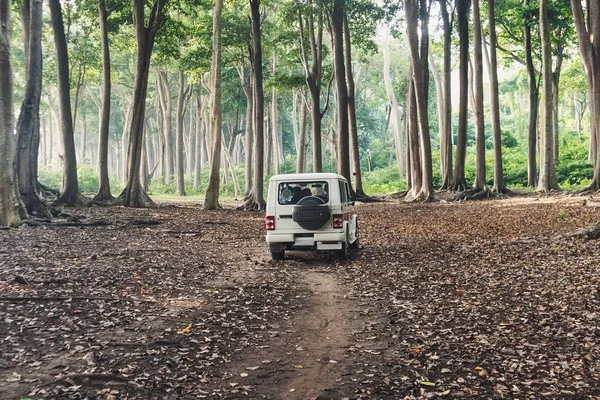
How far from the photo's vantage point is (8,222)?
13617 millimetres

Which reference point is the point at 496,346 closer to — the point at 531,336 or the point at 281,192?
the point at 531,336

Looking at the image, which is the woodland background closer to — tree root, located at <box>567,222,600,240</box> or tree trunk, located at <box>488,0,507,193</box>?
tree trunk, located at <box>488,0,507,193</box>

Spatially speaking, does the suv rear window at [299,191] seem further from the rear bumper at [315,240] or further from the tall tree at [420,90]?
the tall tree at [420,90]

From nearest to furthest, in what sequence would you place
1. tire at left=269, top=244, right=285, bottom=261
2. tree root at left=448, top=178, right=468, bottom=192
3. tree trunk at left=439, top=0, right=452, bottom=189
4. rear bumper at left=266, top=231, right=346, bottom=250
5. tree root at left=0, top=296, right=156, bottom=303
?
tree root at left=0, top=296, right=156, bottom=303, rear bumper at left=266, top=231, right=346, bottom=250, tire at left=269, top=244, right=285, bottom=261, tree trunk at left=439, top=0, right=452, bottom=189, tree root at left=448, top=178, right=468, bottom=192

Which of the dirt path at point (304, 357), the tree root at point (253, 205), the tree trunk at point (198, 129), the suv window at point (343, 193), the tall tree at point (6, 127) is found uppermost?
the tree trunk at point (198, 129)

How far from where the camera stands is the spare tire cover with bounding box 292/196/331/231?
1076 centimetres

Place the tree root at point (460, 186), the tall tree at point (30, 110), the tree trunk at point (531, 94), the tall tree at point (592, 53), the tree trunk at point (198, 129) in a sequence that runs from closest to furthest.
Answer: the tall tree at point (30, 110) < the tall tree at point (592, 53) < the tree root at point (460, 186) < the tree trunk at point (531, 94) < the tree trunk at point (198, 129)

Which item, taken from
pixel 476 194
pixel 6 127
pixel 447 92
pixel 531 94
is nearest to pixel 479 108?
pixel 447 92

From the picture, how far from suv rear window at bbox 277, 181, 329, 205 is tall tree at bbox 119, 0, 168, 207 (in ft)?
43.4

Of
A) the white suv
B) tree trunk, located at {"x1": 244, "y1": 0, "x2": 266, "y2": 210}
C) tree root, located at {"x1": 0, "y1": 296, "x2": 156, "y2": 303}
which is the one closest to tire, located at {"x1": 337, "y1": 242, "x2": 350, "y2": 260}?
the white suv

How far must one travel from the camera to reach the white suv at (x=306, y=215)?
35.4ft

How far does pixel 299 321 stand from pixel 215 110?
58.6ft

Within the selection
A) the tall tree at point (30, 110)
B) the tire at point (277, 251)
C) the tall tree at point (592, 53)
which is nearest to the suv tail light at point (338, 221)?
the tire at point (277, 251)

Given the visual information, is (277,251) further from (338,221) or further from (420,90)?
(420,90)
